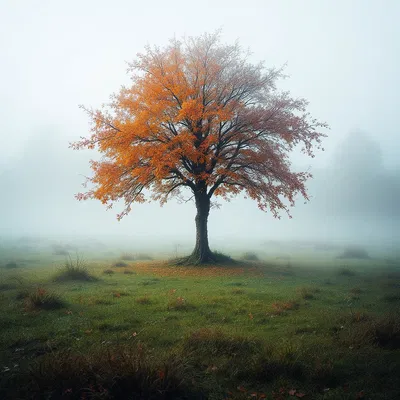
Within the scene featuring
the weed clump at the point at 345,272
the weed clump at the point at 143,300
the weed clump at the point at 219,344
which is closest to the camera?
the weed clump at the point at 219,344

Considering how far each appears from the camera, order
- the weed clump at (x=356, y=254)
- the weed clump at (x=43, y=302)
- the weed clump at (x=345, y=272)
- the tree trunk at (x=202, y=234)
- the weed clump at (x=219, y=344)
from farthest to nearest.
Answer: the weed clump at (x=356, y=254), the tree trunk at (x=202, y=234), the weed clump at (x=345, y=272), the weed clump at (x=43, y=302), the weed clump at (x=219, y=344)

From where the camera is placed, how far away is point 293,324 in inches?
366

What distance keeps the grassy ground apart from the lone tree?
998cm

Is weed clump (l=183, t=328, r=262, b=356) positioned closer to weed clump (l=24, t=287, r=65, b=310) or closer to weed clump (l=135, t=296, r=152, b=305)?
weed clump (l=135, t=296, r=152, b=305)

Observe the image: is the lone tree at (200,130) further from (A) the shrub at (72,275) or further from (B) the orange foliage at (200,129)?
(A) the shrub at (72,275)

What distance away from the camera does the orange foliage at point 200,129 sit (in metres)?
22.6

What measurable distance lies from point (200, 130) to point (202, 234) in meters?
8.32

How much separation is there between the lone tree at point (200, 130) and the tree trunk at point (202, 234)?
0.09 meters

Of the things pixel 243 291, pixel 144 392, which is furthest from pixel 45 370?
pixel 243 291

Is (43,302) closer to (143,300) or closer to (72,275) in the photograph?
(143,300)

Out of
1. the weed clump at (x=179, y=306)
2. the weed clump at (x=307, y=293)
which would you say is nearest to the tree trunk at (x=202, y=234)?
the weed clump at (x=307, y=293)

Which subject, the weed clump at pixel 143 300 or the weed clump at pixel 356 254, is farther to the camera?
the weed clump at pixel 356 254

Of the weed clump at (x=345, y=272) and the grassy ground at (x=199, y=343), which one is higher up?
the grassy ground at (x=199, y=343)

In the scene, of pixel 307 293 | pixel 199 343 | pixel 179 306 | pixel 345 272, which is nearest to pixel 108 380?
pixel 199 343
